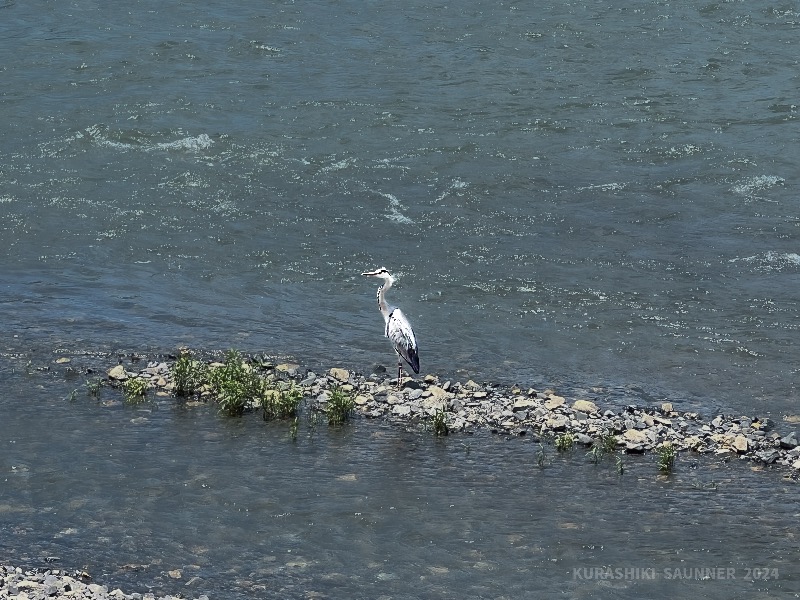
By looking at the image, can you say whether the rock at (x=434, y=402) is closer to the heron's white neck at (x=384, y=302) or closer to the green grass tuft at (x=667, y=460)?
the heron's white neck at (x=384, y=302)

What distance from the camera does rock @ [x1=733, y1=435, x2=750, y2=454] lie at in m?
16.4

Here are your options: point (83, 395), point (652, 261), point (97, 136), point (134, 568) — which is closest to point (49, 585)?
point (134, 568)

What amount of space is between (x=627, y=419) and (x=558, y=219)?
890cm

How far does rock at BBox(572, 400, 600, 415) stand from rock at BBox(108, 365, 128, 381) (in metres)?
6.53

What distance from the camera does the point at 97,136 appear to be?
29.4 metres

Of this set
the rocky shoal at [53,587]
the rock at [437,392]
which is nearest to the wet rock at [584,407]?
the rock at [437,392]

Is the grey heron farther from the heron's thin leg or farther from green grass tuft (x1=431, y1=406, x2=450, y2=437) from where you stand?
green grass tuft (x1=431, y1=406, x2=450, y2=437)

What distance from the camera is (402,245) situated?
2477 centimetres

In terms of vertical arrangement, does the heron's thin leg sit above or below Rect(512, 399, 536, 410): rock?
above

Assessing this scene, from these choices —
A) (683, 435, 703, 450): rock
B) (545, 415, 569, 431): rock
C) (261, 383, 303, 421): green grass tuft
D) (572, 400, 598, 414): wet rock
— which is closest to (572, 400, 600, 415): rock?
(572, 400, 598, 414): wet rock

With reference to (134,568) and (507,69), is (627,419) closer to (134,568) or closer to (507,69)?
(134,568)

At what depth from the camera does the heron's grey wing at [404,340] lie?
18656 millimetres

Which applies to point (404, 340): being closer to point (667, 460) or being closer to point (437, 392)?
point (437, 392)

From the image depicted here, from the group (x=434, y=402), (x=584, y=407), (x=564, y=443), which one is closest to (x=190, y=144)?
(x=434, y=402)
